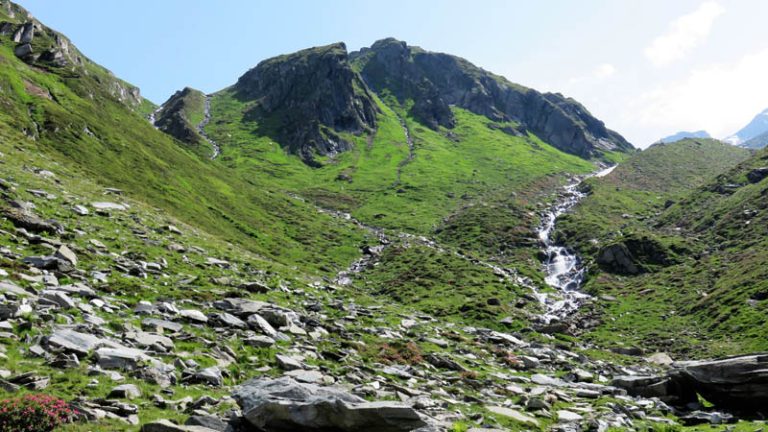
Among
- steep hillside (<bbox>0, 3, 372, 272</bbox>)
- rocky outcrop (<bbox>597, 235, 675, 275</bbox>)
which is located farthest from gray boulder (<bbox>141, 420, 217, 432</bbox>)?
rocky outcrop (<bbox>597, 235, 675, 275</bbox>)

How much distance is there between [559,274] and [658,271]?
17.2 metres

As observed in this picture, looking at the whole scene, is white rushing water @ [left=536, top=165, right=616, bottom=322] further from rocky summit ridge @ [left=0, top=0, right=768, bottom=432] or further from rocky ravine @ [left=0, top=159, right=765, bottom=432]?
rocky ravine @ [left=0, top=159, right=765, bottom=432]

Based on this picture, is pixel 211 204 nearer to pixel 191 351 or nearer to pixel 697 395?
pixel 191 351

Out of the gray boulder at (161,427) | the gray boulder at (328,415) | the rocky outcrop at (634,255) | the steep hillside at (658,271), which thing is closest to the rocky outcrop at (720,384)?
the gray boulder at (328,415)

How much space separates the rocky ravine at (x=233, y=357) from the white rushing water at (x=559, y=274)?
3440 centimetres

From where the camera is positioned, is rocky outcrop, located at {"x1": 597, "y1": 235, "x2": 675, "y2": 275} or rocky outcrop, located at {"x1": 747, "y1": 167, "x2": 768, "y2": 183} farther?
rocky outcrop, located at {"x1": 747, "y1": 167, "x2": 768, "y2": 183}

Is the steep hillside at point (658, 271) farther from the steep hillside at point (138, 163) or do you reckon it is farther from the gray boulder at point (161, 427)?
the gray boulder at point (161, 427)

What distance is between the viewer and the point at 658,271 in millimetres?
83188

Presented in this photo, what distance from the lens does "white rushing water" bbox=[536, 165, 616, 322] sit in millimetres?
70812

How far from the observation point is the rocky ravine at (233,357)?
42.6 feet

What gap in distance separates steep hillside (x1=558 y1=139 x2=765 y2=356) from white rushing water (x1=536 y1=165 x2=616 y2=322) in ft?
9.20

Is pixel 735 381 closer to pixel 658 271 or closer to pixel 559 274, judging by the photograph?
pixel 658 271

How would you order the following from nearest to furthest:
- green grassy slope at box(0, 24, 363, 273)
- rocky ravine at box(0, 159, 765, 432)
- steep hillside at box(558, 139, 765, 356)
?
1. rocky ravine at box(0, 159, 765, 432)
2. steep hillside at box(558, 139, 765, 356)
3. green grassy slope at box(0, 24, 363, 273)

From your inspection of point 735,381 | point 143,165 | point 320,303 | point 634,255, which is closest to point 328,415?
point 735,381
